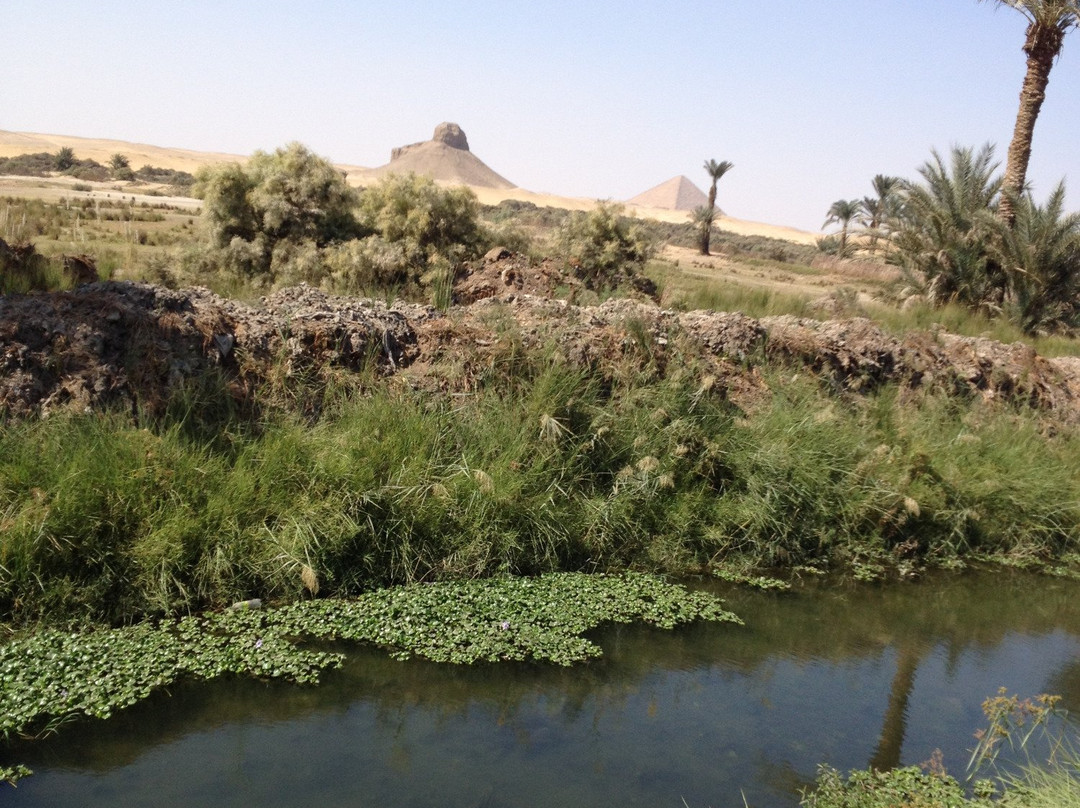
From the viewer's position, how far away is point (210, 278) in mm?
11883

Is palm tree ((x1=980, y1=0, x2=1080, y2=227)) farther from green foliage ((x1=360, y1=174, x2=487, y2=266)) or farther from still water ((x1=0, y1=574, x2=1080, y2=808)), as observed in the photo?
still water ((x1=0, y1=574, x2=1080, y2=808))

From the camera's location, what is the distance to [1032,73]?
A: 60.7 ft

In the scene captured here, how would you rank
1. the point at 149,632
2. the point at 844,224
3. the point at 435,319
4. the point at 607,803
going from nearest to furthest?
1. the point at 607,803
2. the point at 149,632
3. the point at 435,319
4. the point at 844,224

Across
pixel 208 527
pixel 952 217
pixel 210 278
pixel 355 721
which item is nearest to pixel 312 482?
pixel 208 527

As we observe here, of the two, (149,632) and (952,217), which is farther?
(952,217)

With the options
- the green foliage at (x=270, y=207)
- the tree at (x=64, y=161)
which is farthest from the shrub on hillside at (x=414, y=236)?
the tree at (x=64, y=161)

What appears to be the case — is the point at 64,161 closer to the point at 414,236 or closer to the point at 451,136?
the point at 414,236

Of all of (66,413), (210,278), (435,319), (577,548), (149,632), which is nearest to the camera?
(149,632)

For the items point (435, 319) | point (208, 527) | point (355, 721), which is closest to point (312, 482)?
point (208, 527)

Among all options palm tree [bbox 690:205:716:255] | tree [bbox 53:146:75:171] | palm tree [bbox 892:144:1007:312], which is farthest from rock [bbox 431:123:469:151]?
palm tree [bbox 892:144:1007:312]

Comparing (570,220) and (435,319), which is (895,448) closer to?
(435,319)

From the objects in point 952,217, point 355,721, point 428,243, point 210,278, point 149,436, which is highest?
point 952,217

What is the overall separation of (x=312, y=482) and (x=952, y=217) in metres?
16.7

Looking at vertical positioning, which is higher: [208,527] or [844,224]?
[844,224]
